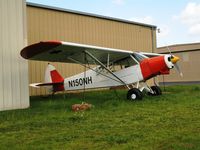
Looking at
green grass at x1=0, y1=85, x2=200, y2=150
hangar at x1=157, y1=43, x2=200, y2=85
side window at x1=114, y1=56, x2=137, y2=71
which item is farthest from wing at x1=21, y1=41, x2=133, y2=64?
hangar at x1=157, y1=43, x2=200, y2=85

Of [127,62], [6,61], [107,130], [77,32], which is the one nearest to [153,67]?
[127,62]

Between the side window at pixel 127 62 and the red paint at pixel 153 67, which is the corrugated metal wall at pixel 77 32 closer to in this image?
the side window at pixel 127 62

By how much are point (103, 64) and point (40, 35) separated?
5333 millimetres

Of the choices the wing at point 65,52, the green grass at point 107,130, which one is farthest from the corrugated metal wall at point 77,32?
the green grass at point 107,130

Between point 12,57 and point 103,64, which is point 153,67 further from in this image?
point 12,57

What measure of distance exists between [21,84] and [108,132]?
231 inches

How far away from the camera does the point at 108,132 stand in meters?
6.73

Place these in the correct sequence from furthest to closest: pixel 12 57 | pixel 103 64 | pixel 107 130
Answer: pixel 103 64 → pixel 12 57 → pixel 107 130

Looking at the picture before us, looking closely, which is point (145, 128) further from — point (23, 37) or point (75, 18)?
point (75, 18)

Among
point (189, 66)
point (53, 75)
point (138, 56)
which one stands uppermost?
point (189, 66)

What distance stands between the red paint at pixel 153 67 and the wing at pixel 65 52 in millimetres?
1117

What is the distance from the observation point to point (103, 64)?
15.1m

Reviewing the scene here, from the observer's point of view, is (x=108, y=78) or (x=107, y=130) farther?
(x=108, y=78)

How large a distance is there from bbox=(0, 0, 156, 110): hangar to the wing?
0.60m
